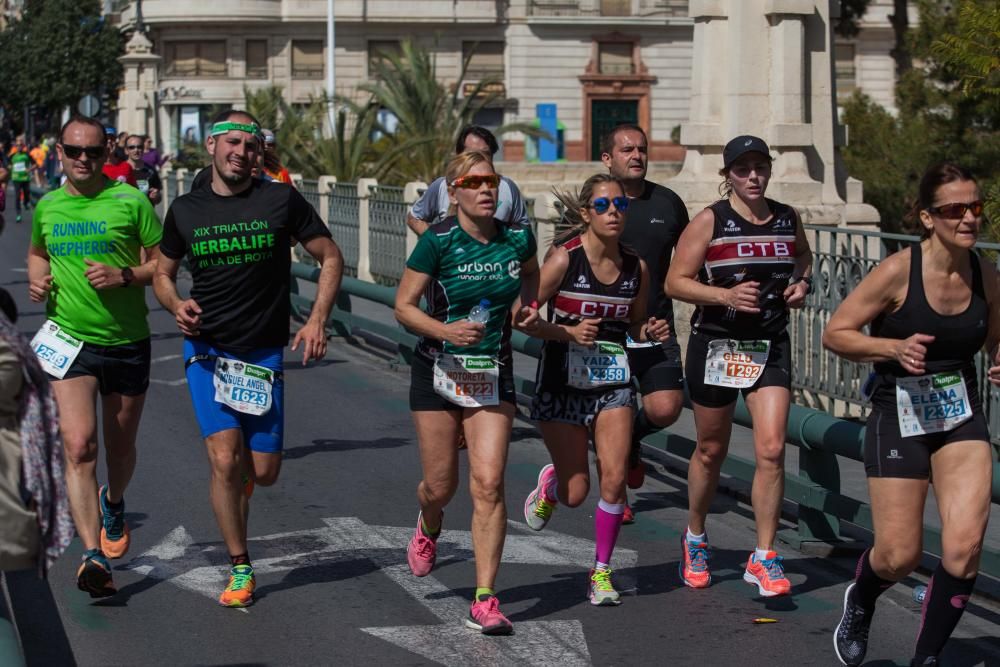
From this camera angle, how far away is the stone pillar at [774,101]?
14.6 m

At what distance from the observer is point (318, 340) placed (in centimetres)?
720

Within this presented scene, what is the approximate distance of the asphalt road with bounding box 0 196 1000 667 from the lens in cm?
667

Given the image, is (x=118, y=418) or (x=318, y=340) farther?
(x=118, y=418)

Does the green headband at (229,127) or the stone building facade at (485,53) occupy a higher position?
the stone building facade at (485,53)

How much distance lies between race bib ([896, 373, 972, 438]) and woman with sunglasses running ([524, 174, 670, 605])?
5.42ft

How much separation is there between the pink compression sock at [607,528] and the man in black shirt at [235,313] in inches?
54.7

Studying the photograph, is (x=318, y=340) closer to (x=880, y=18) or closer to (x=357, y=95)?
(x=357, y=95)

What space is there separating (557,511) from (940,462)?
3.73 metres

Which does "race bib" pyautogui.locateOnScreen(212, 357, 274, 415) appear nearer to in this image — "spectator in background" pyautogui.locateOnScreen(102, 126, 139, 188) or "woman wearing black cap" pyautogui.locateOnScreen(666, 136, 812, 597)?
"woman wearing black cap" pyautogui.locateOnScreen(666, 136, 812, 597)

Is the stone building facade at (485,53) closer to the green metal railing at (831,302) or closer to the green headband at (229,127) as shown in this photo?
the green metal railing at (831,302)

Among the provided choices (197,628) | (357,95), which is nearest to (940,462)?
(197,628)

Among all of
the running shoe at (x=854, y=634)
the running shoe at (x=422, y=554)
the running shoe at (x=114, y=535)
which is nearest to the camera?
the running shoe at (x=854, y=634)

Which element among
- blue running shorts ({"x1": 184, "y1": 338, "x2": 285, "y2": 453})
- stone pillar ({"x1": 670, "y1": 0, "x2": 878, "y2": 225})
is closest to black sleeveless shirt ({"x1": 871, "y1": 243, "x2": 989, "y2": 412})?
blue running shorts ({"x1": 184, "y1": 338, "x2": 285, "y2": 453})

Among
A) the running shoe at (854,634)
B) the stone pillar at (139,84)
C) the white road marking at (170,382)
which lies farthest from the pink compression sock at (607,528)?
the stone pillar at (139,84)
